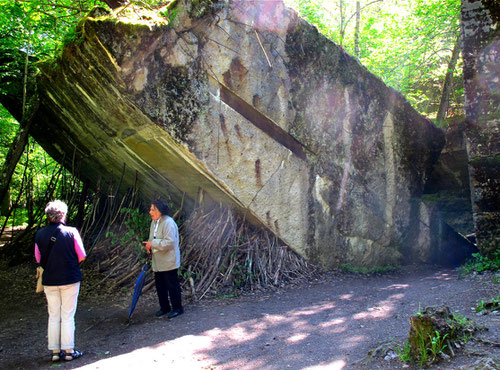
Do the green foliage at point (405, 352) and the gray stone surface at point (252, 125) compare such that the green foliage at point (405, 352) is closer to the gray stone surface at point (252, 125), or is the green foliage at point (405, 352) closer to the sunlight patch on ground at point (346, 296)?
the sunlight patch on ground at point (346, 296)

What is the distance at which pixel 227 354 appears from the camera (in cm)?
359

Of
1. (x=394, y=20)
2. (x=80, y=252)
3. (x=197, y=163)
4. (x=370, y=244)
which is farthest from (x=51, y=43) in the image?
(x=394, y=20)

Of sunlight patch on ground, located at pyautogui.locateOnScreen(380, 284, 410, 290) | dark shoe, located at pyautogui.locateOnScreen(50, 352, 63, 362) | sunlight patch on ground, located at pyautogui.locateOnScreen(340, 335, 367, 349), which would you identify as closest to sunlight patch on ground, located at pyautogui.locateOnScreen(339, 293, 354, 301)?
sunlight patch on ground, located at pyautogui.locateOnScreen(380, 284, 410, 290)

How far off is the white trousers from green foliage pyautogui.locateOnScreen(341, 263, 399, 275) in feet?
14.1

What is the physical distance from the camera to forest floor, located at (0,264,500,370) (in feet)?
10.7

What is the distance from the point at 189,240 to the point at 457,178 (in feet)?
19.6

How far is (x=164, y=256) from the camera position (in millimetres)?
4676

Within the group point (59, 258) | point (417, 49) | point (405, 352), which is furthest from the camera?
point (417, 49)

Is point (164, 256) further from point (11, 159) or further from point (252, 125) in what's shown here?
point (11, 159)

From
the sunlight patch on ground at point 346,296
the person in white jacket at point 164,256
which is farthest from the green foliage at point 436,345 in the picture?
the person in white jacket at point 164,256

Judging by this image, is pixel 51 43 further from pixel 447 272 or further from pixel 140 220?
pixel 447 272

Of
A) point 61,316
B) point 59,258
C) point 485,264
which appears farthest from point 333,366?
point 485,264

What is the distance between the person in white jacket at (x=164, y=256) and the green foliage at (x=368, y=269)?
3039 millimetres

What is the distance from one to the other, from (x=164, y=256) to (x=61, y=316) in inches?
50.2
